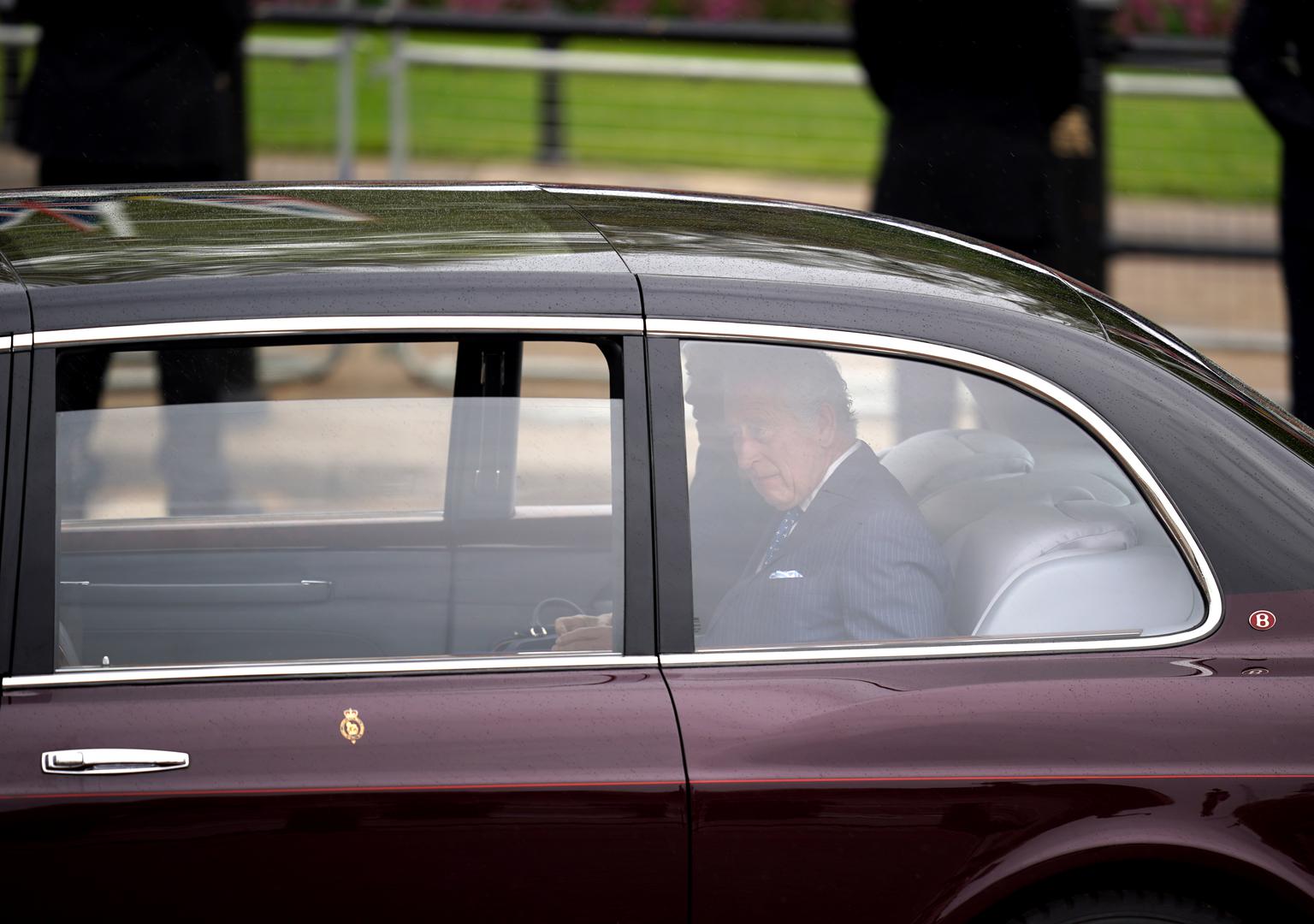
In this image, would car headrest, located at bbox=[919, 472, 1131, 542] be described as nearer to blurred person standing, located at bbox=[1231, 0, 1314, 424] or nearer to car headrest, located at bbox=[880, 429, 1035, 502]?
car headrest, located at bbox=[880, 429, 1035, 502]

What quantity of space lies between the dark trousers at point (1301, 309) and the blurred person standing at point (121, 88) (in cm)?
350

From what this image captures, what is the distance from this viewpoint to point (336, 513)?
117 inches

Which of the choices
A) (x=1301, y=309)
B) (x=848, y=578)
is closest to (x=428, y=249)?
(x=848, y=578)

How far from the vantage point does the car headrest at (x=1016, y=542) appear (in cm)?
283

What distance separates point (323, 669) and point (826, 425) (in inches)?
33.9

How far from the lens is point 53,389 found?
2588 millimetres

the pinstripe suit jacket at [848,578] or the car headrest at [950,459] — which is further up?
the car headrest at [950,459]

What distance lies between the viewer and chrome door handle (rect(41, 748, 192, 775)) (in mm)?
2475

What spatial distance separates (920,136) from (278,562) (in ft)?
11.5

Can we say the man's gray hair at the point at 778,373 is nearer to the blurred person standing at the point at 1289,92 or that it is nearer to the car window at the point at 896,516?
the car window at the point at 896,516

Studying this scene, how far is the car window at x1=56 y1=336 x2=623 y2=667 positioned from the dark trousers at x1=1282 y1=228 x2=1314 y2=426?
3470 mm

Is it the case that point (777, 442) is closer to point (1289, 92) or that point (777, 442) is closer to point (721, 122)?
point (1289, 92)

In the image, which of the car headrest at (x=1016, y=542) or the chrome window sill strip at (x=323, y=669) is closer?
the chrome window sill strip at (x=323, y=669)

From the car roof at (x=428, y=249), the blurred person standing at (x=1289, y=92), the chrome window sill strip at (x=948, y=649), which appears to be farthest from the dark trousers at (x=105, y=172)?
the chrome window sill strip at (x=948, y=649)
